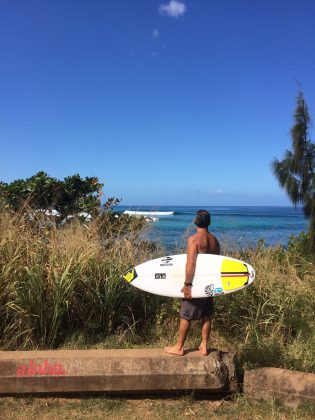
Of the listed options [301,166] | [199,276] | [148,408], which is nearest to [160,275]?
[199,276]

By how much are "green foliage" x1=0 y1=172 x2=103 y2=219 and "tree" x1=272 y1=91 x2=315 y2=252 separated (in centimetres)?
351

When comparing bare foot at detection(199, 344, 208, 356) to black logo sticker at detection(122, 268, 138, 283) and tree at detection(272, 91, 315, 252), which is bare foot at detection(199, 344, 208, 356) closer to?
black logo sticker at detection(122, 268, 138, 283)

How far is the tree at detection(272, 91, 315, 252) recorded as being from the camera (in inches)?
291

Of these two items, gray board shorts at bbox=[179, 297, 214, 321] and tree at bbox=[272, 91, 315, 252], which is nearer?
gray board shorts at bbox=[179, 297, 214, 321]

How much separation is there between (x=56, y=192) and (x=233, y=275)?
16.0 ft

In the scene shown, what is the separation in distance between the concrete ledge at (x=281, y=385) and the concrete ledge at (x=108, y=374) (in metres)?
0.23

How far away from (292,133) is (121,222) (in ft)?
11.5

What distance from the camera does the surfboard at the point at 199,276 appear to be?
404 centimetres

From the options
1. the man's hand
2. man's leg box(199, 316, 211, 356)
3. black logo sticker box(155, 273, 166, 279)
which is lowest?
man's leg box(199, 316, 211, 356)

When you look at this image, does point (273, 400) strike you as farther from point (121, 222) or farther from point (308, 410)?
point (121, 222)

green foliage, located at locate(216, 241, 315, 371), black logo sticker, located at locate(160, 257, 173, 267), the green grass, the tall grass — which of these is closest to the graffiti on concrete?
the green grass

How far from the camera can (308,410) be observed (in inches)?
134

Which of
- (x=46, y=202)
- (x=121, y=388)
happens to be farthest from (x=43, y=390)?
(x=46, y=202)

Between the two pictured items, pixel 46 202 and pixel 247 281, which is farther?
pixel 46 202
